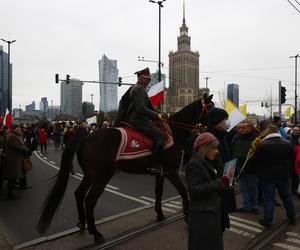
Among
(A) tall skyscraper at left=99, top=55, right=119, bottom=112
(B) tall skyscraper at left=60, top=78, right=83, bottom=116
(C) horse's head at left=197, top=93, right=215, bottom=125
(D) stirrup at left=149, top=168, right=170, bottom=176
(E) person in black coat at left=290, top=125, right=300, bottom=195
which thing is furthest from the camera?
(B) tall skyscraper at left=60, top=78, right=83, bottom=116

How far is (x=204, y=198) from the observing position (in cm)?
384

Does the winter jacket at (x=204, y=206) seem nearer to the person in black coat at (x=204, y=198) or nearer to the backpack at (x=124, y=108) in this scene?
the person in black coat at (x=204, y=198)

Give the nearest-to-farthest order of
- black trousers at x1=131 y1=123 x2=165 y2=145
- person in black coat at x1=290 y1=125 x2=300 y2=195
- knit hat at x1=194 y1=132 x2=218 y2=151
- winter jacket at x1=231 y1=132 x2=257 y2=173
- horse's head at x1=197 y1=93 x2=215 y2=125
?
1. knit hat at x1=194 y1=132 x2=218 y2=151
2. black trousers at x1=131 y1=123 x2=165 y2=145
3. horse's head at x1=197 y1=93 x2=215 y2=125
4. winter jacket at x1=231 y1=132 x2=257 y2=173
5. person in black coat at x1=290 y1=125 x2=300 y2=195

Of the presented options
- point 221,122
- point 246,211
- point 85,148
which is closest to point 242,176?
point 246,211

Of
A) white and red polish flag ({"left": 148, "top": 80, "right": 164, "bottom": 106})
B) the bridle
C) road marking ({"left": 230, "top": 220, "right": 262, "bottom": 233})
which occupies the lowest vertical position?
road marking ({"left": 230, "top": 220, "right": 262, "bottom": 233})

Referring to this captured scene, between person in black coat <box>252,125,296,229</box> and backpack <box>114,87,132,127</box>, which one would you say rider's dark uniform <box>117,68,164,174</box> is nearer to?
backpack <box>114,87,132,127</box>

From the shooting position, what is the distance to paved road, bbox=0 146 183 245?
6.60 meters

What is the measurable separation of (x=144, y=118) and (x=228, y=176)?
2740 millimetres

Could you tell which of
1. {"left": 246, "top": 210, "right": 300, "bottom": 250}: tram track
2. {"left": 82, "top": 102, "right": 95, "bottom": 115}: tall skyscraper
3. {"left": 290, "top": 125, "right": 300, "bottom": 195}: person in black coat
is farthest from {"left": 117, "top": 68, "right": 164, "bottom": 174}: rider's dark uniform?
{"left": 82, "top": 102, "right": 95, "bottom": 115}: tall skyscraper

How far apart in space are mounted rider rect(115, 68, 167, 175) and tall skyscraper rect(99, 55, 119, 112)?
155 ft

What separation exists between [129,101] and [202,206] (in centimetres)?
339

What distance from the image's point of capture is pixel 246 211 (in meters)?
7.65

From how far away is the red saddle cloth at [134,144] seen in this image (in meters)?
6.10

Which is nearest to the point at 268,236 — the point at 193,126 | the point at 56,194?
the point at 193,126
